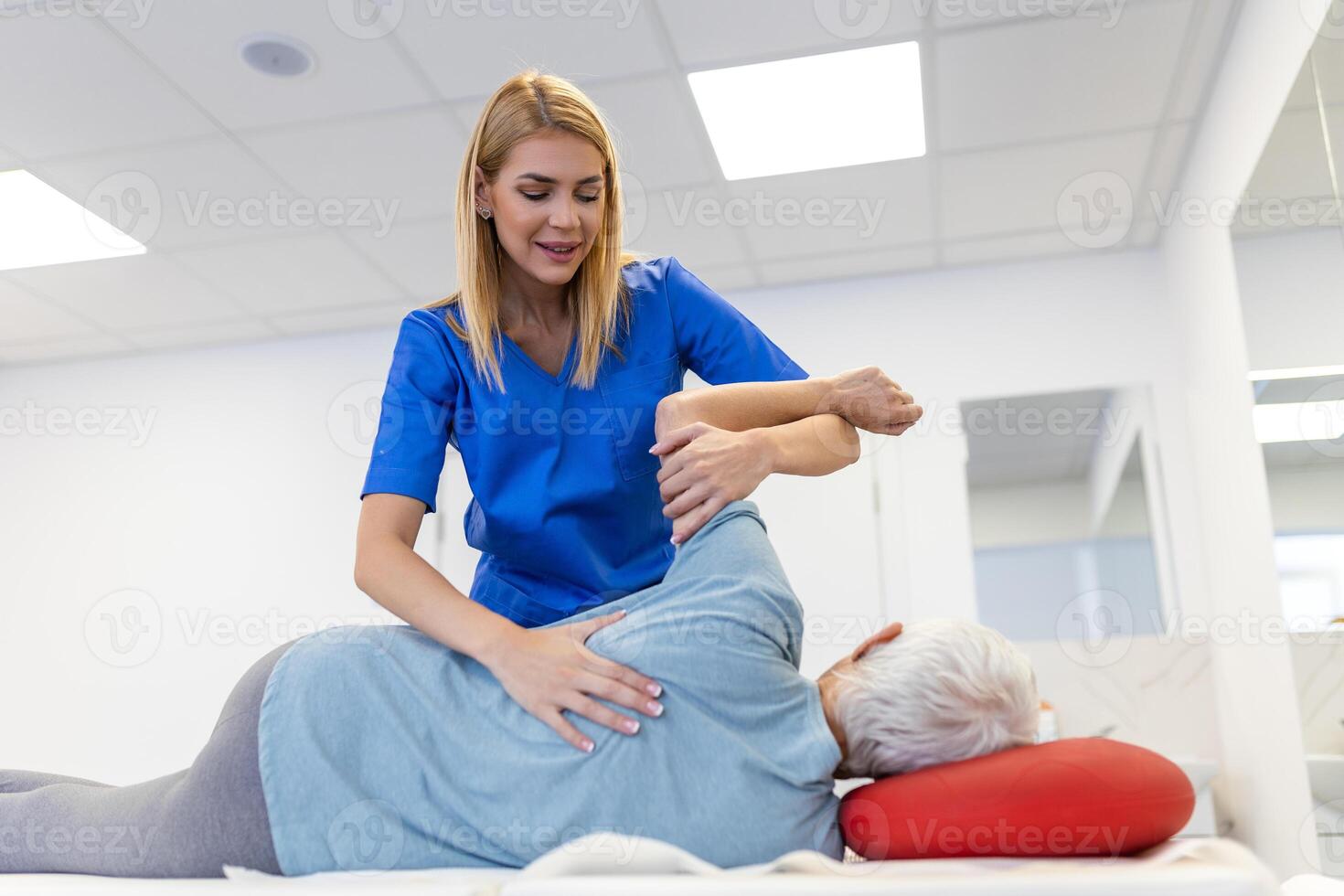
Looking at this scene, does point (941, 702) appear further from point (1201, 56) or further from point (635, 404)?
point (1201, 56)

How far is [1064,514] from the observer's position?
4219 millimetres

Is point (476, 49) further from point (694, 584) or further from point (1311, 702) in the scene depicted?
point (1311, 702)

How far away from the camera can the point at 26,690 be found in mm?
5078

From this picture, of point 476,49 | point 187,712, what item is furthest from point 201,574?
point 476,49

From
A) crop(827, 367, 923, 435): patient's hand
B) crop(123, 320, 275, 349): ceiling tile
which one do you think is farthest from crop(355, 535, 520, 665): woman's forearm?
crop(123, 320, 275, 349): ceiling tile

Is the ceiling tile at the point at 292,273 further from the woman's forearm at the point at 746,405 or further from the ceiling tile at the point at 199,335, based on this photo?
the woman's forearm at the point at 746,405

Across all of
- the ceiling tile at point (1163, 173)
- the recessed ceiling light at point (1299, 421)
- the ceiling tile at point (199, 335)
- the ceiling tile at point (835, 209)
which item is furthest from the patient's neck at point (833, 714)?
the ceiling tile at point (199, 335)

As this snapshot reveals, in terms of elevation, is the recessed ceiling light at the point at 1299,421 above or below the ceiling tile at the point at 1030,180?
below

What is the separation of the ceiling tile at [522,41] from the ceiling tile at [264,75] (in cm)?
11

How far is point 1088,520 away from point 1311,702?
1478 millimetres

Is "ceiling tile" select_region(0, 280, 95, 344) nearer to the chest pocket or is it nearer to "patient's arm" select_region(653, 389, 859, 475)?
the chest pocket

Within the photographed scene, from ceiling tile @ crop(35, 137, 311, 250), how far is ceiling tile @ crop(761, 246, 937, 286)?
6.10 ft

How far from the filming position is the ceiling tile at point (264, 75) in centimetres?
292

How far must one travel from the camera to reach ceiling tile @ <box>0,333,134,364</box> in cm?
508
